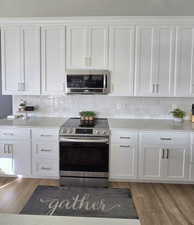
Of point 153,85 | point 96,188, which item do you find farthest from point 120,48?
point 96,188

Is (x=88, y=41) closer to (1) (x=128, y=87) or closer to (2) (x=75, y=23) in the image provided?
(2) (x=75, y=23)

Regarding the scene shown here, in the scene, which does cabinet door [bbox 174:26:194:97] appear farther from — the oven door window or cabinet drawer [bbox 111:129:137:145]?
the oven door window

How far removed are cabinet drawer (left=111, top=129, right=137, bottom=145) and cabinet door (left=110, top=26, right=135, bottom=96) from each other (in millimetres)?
682

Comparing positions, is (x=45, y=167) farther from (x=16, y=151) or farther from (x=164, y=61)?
(x=164, y=61)

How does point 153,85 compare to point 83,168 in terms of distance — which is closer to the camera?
point 83,168

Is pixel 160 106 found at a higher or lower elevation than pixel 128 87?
lower

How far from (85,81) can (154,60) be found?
1155 mm

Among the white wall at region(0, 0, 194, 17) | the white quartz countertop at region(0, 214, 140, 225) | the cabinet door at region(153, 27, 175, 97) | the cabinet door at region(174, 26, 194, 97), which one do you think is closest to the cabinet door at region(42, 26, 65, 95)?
the white wall at region(0, 0, 194, 17)

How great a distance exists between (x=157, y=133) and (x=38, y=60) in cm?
222

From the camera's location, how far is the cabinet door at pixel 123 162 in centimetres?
313

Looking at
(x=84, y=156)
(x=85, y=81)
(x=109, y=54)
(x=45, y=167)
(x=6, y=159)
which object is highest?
(x=109, y=54)

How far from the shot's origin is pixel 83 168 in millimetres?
3133

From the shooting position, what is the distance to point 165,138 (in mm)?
3078

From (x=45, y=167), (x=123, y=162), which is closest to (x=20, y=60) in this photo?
(x=45, y=167)
